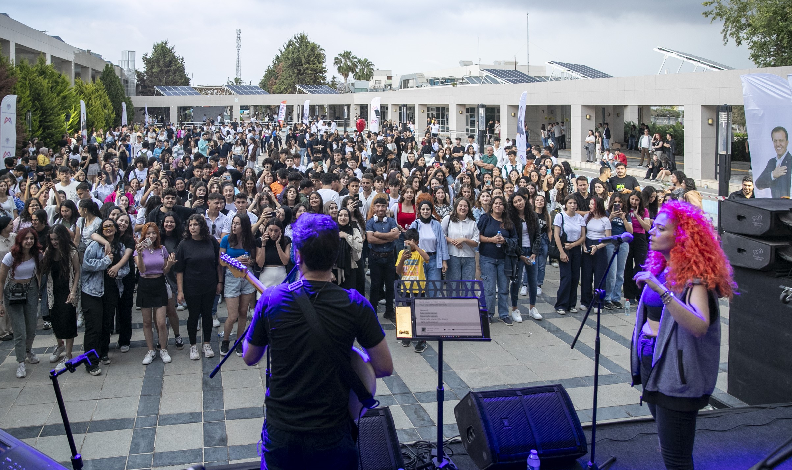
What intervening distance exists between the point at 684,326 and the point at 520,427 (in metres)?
1.51

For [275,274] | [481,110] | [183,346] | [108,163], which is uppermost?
[481,110]

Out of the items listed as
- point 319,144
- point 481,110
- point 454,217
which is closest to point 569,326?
point 454,217

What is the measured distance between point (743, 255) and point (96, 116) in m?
35.4

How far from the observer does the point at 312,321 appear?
2777 mm

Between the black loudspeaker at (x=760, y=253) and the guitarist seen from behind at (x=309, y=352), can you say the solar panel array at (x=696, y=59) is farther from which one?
the guitarist seen from behind at (x=309, y=352)

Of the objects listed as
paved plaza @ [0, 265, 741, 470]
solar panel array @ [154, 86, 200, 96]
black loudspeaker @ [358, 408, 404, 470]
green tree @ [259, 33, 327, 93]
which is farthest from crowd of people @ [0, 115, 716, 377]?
green tree @ [259, 33, 327, 93]

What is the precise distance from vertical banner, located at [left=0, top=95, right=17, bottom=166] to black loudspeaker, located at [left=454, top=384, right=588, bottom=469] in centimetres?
1184

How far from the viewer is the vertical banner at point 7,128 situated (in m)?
13.1

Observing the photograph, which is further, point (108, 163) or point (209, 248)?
point (108, 163)

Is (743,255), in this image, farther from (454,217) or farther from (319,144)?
(319,144)

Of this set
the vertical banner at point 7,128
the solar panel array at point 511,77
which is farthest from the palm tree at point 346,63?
the vertical banner at point 7,128

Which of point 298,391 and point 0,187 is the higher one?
point 0,187

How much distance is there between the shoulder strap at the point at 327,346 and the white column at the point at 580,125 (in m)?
27.2

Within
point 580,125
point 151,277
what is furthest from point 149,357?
point 580,125
